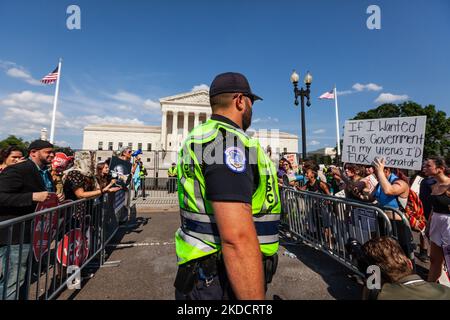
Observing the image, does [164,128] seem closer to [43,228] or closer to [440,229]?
[43,228]

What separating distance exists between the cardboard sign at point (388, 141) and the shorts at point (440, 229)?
816 mm

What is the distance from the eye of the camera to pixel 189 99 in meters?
64.4

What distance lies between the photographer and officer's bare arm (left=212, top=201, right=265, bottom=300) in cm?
96

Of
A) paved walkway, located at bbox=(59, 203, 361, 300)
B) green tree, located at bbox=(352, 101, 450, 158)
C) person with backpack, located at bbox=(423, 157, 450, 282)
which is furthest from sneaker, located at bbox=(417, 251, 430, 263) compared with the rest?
green tree, located at bbox=(352, 101, 450, 158)

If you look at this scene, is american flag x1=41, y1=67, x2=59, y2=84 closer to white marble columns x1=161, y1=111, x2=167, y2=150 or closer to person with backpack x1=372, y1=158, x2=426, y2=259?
person with backpack x1=372, y1=158, x2=426, y2=259

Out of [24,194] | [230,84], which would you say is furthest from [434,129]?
[24,194]

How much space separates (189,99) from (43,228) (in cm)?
6466

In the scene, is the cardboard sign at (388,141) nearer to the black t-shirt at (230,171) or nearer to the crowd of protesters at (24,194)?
the black t-shirt at (230,171)

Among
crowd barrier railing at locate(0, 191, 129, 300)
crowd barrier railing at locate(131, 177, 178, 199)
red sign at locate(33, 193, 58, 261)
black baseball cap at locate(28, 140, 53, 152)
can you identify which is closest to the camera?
crowd barrier railing at locate(0, 191, 129, 300)

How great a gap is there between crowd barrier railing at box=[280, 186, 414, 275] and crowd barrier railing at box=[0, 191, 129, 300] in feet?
13.1

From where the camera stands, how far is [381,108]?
40531mm

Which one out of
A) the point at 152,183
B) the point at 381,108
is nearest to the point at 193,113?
the point at 381,108

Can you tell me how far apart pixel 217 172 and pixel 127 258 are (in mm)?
4291
